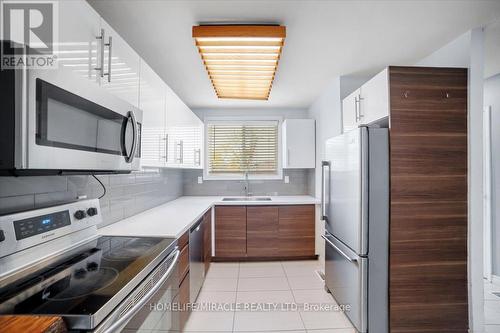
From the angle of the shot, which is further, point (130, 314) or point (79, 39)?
point (79, 39)

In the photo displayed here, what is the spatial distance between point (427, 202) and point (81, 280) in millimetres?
2094

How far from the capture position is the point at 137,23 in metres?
1.72

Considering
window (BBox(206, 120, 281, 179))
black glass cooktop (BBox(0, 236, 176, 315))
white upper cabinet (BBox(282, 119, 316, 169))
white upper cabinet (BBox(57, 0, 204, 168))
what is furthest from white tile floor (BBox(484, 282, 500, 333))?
white upper cabinet (BBox(57, 0, 204, 168))

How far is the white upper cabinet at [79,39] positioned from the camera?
970 millimetres

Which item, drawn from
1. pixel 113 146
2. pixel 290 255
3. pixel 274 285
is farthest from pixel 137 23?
pixel 290 255

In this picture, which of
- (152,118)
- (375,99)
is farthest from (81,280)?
(375,99)

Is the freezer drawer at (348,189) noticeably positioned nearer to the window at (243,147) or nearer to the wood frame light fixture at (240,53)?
the wood frame light fixture at (240,53)

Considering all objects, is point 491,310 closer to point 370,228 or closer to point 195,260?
point 370,228

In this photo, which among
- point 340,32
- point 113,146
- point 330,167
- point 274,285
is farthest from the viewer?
point 274,285

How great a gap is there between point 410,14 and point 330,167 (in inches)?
49.7

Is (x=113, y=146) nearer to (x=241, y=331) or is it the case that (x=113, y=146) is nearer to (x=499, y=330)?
(x=241, y=331)

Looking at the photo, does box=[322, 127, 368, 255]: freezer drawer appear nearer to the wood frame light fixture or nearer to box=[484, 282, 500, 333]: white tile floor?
the wood frame light fixture

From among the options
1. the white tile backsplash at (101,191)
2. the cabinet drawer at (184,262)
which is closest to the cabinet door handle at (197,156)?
the white tile backsplash at (101,191)

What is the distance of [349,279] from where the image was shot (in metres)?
1.93
